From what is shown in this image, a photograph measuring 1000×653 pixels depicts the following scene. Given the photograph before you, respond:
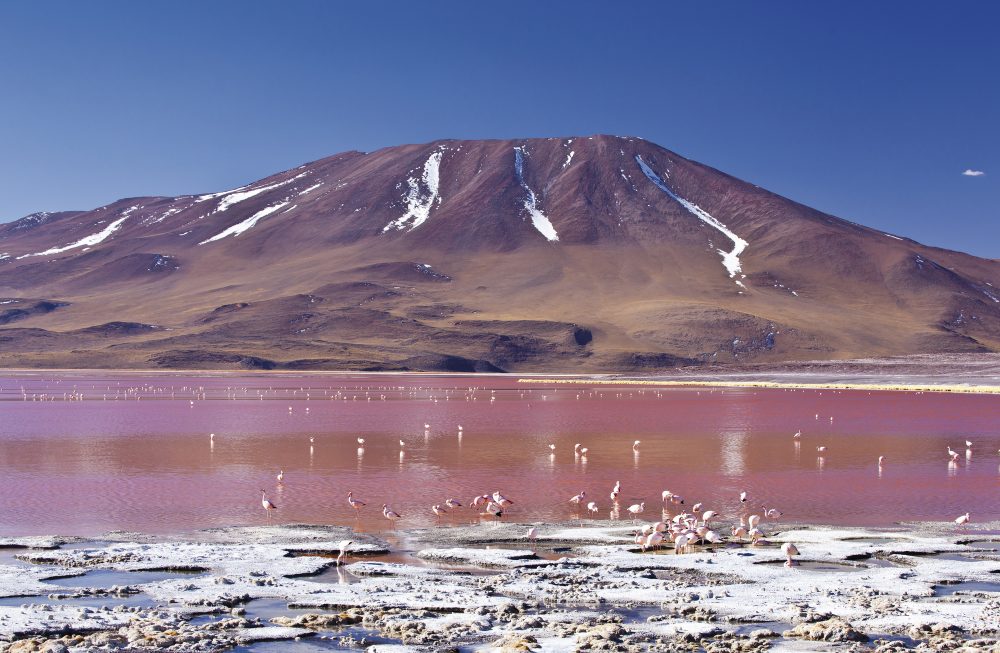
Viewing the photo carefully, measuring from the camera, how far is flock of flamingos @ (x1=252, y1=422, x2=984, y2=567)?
15.7 metres

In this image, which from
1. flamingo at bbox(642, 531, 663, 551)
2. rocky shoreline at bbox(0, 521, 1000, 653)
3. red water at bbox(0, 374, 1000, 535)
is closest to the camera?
rocky shoreline at bbox(0, 521, 1000, 653)

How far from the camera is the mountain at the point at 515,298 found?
129000mm

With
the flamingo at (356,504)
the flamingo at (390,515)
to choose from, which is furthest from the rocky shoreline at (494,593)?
the flamingo at (356,504)

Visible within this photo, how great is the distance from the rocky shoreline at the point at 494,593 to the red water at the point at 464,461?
2519mm

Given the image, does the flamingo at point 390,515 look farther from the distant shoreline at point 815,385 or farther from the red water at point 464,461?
the distant shoreline at point 815,385

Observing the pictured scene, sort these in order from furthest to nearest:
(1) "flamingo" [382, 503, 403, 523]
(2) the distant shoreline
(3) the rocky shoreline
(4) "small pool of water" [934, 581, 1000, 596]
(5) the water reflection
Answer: (2) the distant shoreline
(5) the water reflection
(1) "flamingo" [382, 503, 403, 523]
(4) "small pool of water" [934, 581, 1000, 596]
(3) the rocky shoreline

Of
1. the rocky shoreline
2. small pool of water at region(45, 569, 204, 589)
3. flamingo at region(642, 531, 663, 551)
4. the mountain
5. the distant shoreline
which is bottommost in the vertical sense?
the rocky shoreline

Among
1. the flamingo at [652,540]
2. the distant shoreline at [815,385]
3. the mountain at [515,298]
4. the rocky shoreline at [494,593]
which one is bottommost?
the rocky shoreline at [494,593]

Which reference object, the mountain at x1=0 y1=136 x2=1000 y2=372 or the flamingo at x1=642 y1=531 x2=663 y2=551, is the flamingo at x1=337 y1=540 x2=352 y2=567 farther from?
the mountain at x1=0 y1=136 x2=1000 y2=372

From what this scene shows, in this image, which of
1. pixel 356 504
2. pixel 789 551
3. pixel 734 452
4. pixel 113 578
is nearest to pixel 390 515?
pixel 356 504

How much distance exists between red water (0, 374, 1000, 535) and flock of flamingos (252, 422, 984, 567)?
0.89ft

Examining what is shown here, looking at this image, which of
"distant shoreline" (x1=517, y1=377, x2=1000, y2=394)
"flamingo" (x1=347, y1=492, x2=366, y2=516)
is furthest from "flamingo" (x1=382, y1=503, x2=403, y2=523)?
"distant shoreline" (x1=517, y1=377, x2=1000, y2=394)

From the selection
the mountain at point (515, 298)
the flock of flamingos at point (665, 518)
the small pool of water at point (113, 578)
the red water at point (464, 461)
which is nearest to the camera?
the small pool of water at point (113, 578)

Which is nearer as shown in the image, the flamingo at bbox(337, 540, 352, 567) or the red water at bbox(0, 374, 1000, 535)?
the flamingo at bbox(337, 540, 352, 567)
